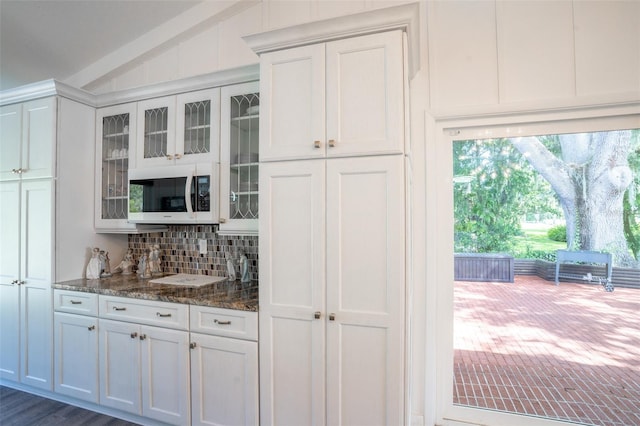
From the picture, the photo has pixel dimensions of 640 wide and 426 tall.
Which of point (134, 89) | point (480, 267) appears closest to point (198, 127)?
point (134, 89)

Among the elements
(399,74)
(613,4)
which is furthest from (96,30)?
(613,4)

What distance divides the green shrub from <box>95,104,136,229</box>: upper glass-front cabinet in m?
3.24

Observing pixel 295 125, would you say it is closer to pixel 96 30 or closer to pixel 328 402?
pixel 328 402

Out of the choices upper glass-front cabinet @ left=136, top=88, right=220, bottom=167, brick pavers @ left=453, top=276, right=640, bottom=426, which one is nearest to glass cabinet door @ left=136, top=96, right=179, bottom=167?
upper glass-front cabinet @ left=136, top=88, right=220, bottom=167

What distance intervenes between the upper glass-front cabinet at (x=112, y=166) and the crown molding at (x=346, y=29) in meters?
1.60

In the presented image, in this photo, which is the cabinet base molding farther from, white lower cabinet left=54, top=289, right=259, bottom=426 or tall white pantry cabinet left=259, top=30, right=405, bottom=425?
tall white pantry cabinet left=259, top=30, right=405, bottom=425

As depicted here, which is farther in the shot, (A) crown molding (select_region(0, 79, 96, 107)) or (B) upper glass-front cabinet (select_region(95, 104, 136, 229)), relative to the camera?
(B) upper glass-front cabinet (select_region(95, 104, 136, 229))

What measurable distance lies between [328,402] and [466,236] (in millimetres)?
1416

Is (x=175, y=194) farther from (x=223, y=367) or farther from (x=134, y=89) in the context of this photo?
(x=223, y=367)

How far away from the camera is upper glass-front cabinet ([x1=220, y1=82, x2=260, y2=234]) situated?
2.29 metres

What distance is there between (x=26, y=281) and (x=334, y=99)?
282 centimetres

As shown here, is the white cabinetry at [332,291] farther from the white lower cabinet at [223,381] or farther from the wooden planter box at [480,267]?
the wooden planter box at [480,267]

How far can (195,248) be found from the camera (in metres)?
2.80

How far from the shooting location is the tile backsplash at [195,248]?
2.62 metres
